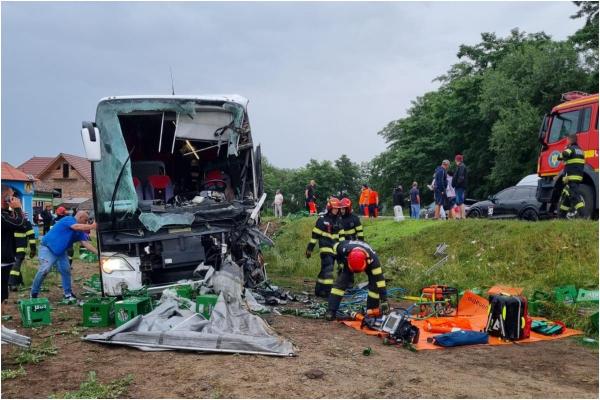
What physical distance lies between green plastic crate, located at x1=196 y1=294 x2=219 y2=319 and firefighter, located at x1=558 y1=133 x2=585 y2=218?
23.4 ft

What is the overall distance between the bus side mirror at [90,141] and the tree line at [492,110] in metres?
24.5

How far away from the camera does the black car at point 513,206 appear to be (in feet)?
50.3

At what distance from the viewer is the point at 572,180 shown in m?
9.97

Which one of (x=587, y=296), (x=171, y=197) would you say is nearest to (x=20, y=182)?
(x=171, y=197)

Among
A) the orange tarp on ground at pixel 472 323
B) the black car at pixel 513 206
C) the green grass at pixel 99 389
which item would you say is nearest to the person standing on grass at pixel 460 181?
the black car at pixel 513 206

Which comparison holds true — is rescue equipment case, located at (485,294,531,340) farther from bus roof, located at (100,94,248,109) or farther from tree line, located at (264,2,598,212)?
tree line, located at (264,2,598,212)

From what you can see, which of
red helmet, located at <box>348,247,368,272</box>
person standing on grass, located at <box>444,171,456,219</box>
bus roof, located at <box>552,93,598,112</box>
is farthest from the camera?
person standing on grass, located at <box>444,171,456,219</box>

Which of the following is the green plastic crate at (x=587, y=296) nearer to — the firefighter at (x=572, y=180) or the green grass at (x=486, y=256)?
the green grass at (x=486, y=256)

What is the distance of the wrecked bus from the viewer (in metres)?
7.36

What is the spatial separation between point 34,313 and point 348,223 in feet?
17.0

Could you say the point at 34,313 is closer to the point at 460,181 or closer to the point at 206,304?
the point at 206,304

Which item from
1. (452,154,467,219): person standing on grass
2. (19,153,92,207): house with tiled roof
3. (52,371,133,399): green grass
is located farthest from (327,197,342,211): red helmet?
(19,153,92,207): house with tiled roof

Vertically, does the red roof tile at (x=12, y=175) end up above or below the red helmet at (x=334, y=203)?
above

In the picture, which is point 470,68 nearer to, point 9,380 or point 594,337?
point 594,337
